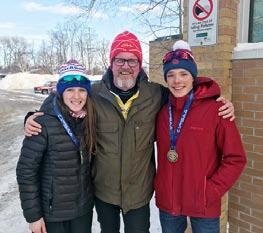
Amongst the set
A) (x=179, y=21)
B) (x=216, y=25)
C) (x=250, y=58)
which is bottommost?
(x=250, y=58)

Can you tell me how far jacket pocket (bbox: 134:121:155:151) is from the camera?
2802 millimetres

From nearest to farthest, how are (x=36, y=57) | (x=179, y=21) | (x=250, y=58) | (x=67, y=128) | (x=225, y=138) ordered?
(x=225, y=138) → (x=67, y=128) → (x=250, y=58) → (x=179, y=21) → (x=36, y=57)

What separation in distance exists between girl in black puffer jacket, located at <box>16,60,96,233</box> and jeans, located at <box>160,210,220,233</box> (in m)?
0.67

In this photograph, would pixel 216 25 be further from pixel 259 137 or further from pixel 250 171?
pixel 250 171

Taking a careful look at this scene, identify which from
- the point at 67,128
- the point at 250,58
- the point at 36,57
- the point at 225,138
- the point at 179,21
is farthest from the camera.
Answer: the point at 36,57

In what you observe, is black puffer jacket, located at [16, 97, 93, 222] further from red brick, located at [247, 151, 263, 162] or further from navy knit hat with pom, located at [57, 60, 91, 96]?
red brick, located at [247, 151, 263, 162]

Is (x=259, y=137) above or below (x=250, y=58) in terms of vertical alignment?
below

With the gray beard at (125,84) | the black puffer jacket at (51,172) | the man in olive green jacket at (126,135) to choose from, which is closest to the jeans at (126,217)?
the man in olive green jacket at (126,135)

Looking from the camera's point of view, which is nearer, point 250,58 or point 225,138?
point 225,138

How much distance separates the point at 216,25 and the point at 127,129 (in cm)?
148

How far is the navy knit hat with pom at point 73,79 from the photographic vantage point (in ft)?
8.99

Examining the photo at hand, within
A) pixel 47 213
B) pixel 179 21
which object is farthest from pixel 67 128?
pixel 179 21

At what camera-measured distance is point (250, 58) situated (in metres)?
3.39

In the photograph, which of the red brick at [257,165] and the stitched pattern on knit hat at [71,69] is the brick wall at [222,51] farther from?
the stitched pattern on knit hat at [71,69]
